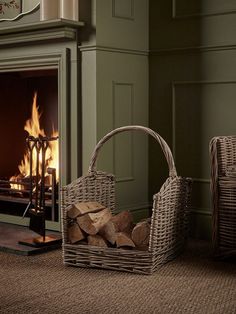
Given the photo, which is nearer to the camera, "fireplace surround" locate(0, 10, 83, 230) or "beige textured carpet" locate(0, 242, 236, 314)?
"beige textured carpet" locate(0, 242, 236, 314)

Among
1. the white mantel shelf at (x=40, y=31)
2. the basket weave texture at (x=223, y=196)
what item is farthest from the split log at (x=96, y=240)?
the white mantel shelf at (x=40, y=31)

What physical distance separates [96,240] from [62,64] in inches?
44.4

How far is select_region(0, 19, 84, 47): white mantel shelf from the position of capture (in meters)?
3.57

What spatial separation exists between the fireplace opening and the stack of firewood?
2.62 feet

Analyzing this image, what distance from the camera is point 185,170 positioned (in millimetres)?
3803

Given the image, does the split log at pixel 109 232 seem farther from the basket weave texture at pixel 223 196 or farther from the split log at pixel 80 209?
the basket weave texture at pixel 223 196

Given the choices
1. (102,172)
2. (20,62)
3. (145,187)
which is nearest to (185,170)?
(145,187)

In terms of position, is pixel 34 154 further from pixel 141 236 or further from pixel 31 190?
pixel 141 236

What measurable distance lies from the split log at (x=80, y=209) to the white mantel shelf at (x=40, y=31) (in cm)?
99

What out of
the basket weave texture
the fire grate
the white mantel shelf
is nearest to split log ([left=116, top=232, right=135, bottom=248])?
the basket weave texture

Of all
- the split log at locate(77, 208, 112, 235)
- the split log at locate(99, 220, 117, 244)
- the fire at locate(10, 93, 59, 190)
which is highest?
the fire at locate(10, 93, 59, 190)

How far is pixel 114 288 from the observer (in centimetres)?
270

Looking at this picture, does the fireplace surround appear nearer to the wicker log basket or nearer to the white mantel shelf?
the white mantel shelf

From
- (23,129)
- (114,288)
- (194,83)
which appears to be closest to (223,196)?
(114,288)
